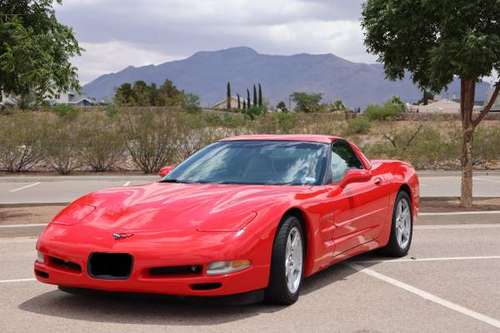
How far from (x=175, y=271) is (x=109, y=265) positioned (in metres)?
0.51

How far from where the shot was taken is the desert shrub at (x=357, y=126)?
3006 cm

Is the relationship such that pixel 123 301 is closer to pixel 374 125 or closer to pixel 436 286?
pixel 436 286

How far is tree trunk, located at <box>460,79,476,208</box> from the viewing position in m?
15.4

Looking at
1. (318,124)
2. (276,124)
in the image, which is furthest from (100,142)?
(318,124)

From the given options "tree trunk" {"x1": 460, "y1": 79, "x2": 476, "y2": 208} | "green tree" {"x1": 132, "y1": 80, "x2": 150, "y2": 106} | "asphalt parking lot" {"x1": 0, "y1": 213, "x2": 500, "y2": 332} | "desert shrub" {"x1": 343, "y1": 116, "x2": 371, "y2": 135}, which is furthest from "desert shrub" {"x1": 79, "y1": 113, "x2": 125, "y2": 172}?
"green tree" {"x1": 132, "y1": 80, "x2": 150, "y2": 106}

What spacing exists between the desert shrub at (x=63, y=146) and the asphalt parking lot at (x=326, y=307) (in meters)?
18.7

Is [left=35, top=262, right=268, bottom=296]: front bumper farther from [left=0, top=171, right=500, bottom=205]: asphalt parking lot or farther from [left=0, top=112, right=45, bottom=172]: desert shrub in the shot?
[left=0, top=112, right=45, bottom=172]: desert shrub

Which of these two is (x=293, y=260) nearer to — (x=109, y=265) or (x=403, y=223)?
(x=109, y=265)

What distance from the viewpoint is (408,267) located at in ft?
28.3

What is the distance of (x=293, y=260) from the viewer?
6.73 m

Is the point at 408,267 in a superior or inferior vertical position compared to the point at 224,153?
inferior

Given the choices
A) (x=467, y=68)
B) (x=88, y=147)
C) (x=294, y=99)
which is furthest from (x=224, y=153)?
(x=294, y=99)

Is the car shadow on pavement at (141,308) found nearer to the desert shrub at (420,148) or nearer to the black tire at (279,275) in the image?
the black tire at (279,275)

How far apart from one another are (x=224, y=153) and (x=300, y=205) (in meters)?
1.37
